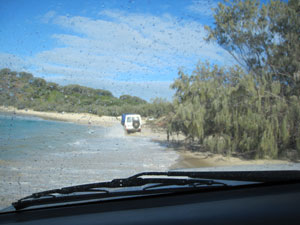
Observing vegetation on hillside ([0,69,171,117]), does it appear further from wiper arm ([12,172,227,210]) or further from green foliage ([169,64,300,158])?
green foliage ([169,64,300,158])

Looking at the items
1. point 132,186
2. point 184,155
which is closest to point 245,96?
point 184,155

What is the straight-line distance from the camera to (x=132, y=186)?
8.55ft

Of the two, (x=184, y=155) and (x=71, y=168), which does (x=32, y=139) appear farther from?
(x=184, y=155)

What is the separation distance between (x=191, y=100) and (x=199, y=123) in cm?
122

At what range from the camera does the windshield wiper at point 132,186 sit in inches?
93.4

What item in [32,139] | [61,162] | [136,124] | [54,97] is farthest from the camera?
[32,139]

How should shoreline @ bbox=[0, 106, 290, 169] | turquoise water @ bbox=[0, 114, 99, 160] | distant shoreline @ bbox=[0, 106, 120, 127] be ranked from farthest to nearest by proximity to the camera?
turquoise water @ bbox=[0, 114, 99, 160]
shoreline @ bbox=[0, 106, 290, 169]
distant shoreline @ bbox=[0, 106, 120, 127]

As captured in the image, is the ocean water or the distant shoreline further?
the distant shoreline

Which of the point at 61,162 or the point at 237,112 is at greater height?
the point at 237,112

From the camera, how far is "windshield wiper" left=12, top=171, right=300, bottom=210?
2.37 meters

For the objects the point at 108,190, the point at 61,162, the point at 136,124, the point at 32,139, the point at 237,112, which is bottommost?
the point at 61,162

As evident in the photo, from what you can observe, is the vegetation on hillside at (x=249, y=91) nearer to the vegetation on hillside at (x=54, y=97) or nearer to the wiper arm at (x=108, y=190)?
the vegetation on hillside at (x=54, y=97)

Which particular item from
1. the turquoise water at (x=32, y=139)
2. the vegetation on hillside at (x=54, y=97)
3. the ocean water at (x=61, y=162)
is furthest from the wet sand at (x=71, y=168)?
the turquoise water at (x=32, y=139)

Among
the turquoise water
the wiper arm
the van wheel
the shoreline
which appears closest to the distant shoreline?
the shoreline
